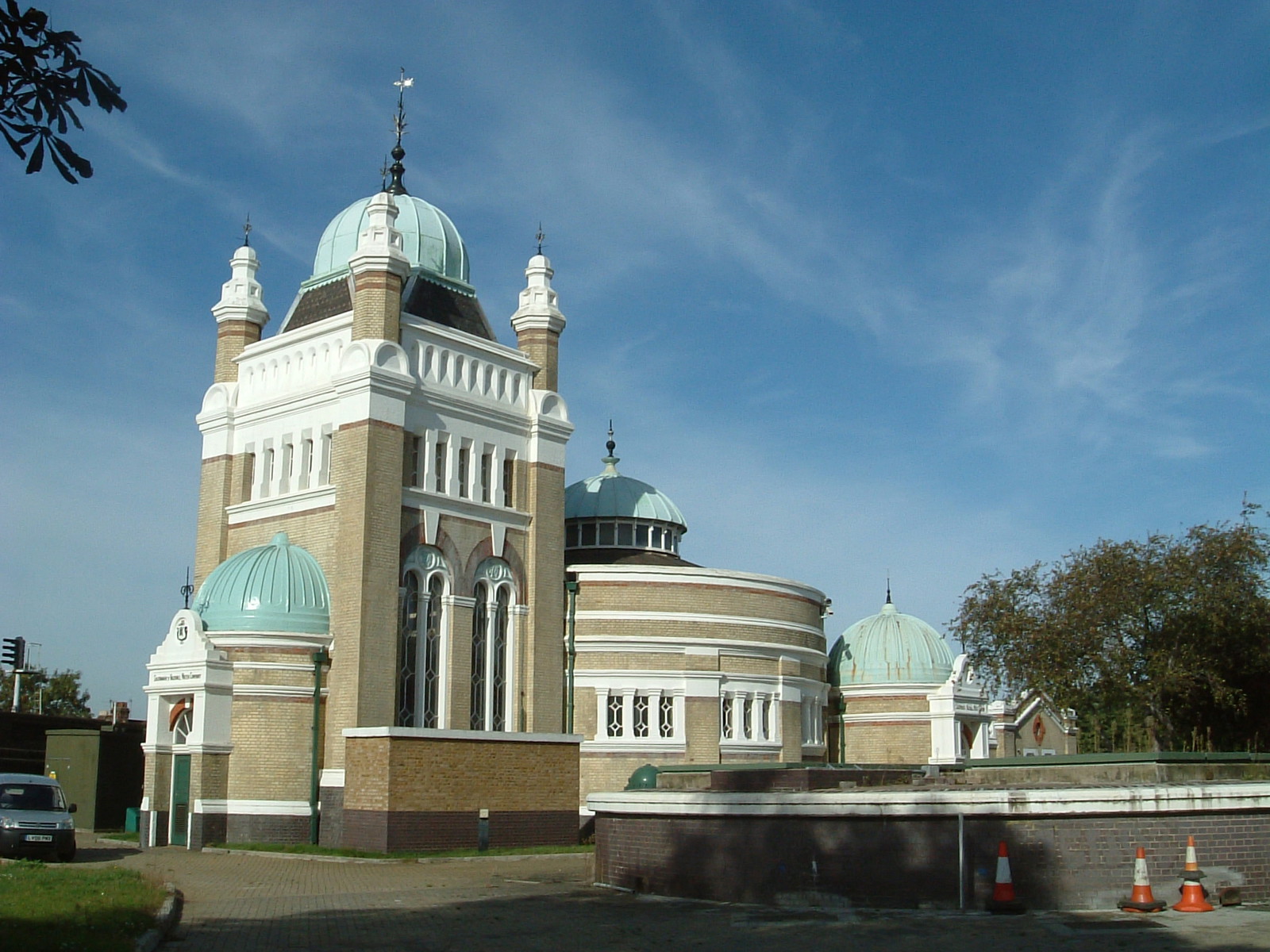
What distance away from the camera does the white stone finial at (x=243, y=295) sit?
40.8 meters

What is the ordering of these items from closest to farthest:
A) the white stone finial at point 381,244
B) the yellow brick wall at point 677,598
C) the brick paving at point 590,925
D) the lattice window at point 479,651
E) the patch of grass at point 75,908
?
the patch of grass at point 75,908
the brick paving at point 590,925
the white stone finial at point 381,244
the lattice window at point 479,651
the yellow brick wall at point 677,598

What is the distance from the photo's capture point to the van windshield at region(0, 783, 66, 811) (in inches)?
1049

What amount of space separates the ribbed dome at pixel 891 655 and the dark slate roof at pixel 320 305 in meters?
22.4

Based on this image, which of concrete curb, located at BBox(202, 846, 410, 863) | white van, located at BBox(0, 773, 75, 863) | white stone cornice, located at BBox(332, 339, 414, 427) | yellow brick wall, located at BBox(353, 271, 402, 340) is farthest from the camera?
yellow brick wall, located at BBox(353, 271, 402, 340)

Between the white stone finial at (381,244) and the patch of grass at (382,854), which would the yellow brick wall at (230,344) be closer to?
the white stone finial at (381,244)

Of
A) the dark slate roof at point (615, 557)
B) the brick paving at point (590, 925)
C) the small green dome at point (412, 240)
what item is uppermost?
the small green dome at point (412, 240)

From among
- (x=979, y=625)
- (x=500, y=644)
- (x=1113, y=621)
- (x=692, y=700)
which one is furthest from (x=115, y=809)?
(x=1113, y=621)

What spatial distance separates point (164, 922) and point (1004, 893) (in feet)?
33.8

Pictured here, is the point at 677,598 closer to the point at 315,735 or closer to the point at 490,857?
the point at 315,735

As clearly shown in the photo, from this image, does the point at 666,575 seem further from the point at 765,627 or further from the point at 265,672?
the point at 265,672

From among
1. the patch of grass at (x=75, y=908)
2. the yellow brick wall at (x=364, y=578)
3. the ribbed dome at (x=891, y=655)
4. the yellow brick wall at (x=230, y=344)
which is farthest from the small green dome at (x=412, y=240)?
the patch of grass at (x=75, y=908)

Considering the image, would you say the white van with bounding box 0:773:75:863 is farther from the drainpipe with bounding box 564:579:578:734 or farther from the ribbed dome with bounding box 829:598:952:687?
the ribbed dome with bounding box 829:598:952:687

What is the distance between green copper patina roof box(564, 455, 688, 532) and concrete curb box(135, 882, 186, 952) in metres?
28.0

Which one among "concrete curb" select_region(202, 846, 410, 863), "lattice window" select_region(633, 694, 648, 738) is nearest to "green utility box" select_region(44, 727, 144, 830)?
"concrete curb" select_region(202, 846, 410, 863)
